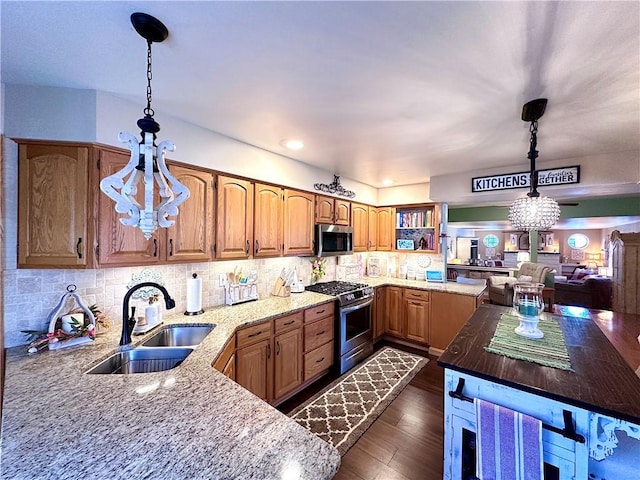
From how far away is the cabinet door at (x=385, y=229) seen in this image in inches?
174

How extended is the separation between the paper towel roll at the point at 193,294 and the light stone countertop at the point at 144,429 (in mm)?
801

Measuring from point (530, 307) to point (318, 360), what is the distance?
1968 mm

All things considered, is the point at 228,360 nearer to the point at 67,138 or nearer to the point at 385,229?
the point at 67,138


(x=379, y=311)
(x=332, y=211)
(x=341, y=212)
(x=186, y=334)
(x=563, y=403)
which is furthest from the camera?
(x=379, y=311)

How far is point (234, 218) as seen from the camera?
240 cm

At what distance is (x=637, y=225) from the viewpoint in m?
6.54

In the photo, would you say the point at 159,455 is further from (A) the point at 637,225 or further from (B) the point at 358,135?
(A) the point at 637,225

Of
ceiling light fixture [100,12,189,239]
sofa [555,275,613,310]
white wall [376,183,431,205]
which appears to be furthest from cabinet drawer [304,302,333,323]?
sofa [555,275,613,310]

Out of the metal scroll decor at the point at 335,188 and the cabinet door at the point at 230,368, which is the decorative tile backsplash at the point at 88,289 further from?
the metal scroll decor at the point at 335,188

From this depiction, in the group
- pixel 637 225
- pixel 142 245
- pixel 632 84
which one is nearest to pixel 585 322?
pixel 632 84

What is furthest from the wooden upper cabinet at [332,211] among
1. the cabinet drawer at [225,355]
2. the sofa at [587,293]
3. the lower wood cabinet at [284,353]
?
the sofa at [587,293]

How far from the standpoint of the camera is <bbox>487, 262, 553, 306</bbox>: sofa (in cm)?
491

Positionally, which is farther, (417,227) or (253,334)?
(417,227)

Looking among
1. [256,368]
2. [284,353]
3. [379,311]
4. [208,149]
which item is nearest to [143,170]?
[208,149]
